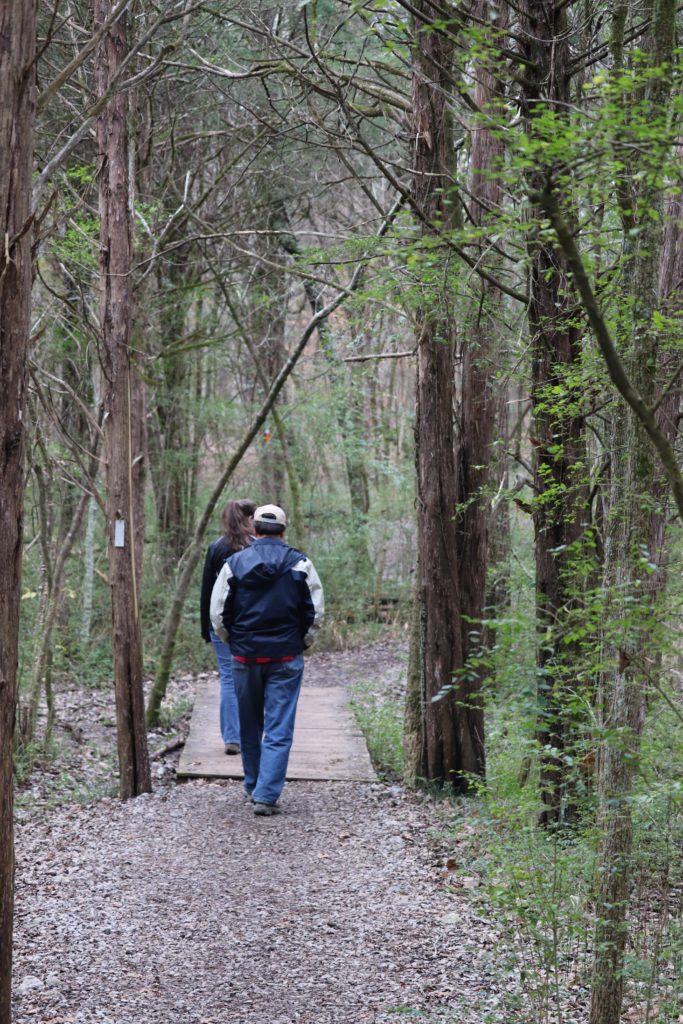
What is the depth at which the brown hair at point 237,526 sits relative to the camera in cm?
902

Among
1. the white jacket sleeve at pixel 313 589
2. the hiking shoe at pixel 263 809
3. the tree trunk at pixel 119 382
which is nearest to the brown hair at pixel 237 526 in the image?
the tree trunk at pixel 119 382

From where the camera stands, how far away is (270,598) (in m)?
7.81

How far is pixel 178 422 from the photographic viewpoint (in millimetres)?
17281

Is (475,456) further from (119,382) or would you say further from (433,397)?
(119,382)

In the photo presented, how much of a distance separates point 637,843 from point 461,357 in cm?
447

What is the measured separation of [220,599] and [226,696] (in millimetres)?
1801

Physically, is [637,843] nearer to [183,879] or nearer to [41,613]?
[183,879]

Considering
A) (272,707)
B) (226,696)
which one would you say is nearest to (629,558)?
(272,707)

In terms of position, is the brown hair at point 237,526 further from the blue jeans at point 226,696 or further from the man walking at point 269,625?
the man walking at point 269,625

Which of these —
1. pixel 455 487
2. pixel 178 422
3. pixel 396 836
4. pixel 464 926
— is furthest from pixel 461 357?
pixel 178 422

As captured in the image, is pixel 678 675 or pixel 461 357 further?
pixel 461 357

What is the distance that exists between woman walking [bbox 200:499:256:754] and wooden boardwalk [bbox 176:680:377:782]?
1.44ft

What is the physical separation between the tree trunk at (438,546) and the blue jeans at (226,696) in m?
1.87

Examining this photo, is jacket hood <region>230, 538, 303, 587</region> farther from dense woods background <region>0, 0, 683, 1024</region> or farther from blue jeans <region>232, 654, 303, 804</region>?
dense woods background <region>0, 0, 683, 1024</region>
